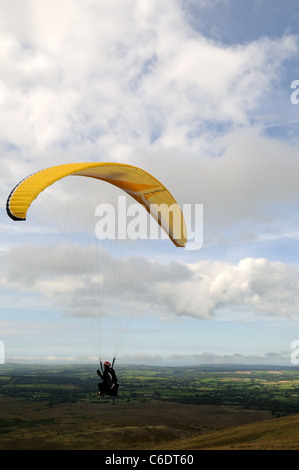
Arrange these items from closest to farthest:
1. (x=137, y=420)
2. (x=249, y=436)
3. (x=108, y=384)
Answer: (x=108, y=384) < (x=249, y=436) < (x=137, y=420)

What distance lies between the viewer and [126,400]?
113m

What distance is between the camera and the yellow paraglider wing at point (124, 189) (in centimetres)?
1375

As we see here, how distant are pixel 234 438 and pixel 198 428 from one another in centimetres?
4072

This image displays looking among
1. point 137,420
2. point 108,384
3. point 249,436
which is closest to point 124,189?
point 108,384

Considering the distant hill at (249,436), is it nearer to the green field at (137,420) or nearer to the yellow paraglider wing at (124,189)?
the green field at (137,420)

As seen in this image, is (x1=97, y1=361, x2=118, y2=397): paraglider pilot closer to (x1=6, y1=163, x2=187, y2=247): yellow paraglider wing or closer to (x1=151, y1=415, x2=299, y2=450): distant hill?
(x1=6, y1=163, x2=187, y2=247): yellow paraglider wing

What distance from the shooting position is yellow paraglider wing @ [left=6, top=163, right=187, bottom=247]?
13.8m

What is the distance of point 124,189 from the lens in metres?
21.5

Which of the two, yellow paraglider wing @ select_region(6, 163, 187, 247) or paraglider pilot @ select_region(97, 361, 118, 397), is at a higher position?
yellow paraglider wing @ select_region(6, 163, 187, 247)

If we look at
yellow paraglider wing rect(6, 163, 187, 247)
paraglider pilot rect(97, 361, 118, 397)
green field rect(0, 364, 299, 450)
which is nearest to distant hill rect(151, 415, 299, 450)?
green field rect(0, 364, 299, 450)

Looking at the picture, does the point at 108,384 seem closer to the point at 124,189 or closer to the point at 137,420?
the point at 124,189
